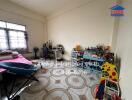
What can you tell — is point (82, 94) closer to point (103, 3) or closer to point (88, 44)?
point (88, 44)

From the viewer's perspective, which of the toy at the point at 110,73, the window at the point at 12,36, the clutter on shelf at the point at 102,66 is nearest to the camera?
the clutter on shelf at the point at 102,66

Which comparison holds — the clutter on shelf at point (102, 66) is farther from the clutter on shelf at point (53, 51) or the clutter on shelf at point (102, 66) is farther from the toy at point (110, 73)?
the clutter on shelf at point (53, 51)

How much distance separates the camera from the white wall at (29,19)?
11.1 feet

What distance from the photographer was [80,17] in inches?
145

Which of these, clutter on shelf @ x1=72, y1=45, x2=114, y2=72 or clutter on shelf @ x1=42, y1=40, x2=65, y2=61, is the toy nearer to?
clutter on shelf @ x1=72, y1=45, x2=114, y2=72

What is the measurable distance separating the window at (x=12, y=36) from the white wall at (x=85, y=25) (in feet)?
5.89

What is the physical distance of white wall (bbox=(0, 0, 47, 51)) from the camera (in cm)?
338

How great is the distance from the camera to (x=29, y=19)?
4410 millimetres

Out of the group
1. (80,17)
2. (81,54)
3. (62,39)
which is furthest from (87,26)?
(62,39)

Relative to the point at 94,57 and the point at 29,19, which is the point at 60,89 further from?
the point at 29,19

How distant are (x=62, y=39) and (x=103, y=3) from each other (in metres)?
2.58

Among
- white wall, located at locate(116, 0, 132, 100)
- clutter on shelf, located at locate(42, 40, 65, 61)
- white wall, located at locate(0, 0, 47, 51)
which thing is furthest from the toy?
white wall, located at locate(0, 0, 47, 51)

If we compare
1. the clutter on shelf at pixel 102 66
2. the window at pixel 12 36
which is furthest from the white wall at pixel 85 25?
the window at pixel 12 36

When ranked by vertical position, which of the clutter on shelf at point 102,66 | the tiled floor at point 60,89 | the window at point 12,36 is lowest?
the tiled floor at point 60,89
